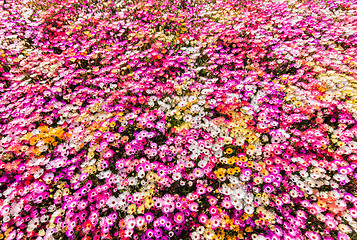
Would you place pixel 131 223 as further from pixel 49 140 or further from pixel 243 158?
pixel 49 140

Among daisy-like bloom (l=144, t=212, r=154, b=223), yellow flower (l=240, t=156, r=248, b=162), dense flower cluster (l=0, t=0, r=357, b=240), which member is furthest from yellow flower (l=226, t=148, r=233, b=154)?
daisy-like bloom (l=144, t=212, r=154, b=223)

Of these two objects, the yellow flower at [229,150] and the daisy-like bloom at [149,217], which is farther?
the yellow flower at [229,150]

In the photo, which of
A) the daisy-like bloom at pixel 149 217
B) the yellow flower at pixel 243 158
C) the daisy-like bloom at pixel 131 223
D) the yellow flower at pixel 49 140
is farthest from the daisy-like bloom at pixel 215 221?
the yellow flower at pixel 49 140

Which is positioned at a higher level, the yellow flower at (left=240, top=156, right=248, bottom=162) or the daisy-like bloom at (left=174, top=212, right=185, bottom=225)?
the yellow flower at (left=240, top=156, right=248, bottom=162)

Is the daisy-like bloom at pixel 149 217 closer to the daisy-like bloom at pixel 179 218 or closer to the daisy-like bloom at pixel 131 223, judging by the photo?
the daisy-like bloom at pixel 131 223

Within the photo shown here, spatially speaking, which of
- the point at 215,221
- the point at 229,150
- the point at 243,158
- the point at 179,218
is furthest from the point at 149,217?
the point at 243,158

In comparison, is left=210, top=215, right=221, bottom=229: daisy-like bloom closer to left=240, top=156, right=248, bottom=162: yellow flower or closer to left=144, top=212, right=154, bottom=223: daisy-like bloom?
left=144, top=212, right=154, bottom=223: daisy-like bloom

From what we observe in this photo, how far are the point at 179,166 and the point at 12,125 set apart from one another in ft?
12.4

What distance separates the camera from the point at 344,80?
4.22m

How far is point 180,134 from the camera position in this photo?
358 cm

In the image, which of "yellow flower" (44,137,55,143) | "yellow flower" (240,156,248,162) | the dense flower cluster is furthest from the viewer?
"yellow flower" (44,137,55,143)

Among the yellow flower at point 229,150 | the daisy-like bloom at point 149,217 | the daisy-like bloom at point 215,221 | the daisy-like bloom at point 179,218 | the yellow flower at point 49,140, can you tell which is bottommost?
the daisy-like bloom at point 215,221

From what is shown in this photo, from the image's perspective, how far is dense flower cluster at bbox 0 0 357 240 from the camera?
9.01 ft

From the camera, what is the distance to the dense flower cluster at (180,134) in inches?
108
